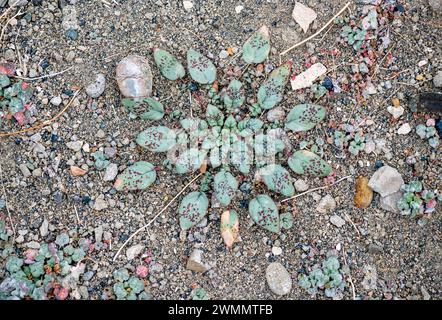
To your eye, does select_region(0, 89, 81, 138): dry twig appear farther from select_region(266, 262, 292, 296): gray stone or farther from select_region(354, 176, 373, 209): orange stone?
select_region(354, 176, 373, 209): orange stone

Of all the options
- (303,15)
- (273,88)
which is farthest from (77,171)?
(303,15)

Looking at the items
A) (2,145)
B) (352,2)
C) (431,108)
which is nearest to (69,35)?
(2,145)

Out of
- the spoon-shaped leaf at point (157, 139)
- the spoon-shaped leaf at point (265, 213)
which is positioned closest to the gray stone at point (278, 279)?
the spoon-shaped leaf at point (265, 213)

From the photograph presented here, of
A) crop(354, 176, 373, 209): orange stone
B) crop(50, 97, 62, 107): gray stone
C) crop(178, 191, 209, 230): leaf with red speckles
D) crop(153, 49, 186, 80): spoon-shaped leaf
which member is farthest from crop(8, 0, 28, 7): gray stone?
crop(354, 176, 373, 209): orange stone

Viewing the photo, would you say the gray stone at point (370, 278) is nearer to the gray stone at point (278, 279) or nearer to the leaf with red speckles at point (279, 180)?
the gray stone at point (278, 279)

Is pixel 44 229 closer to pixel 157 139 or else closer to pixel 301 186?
pixel 157 139
